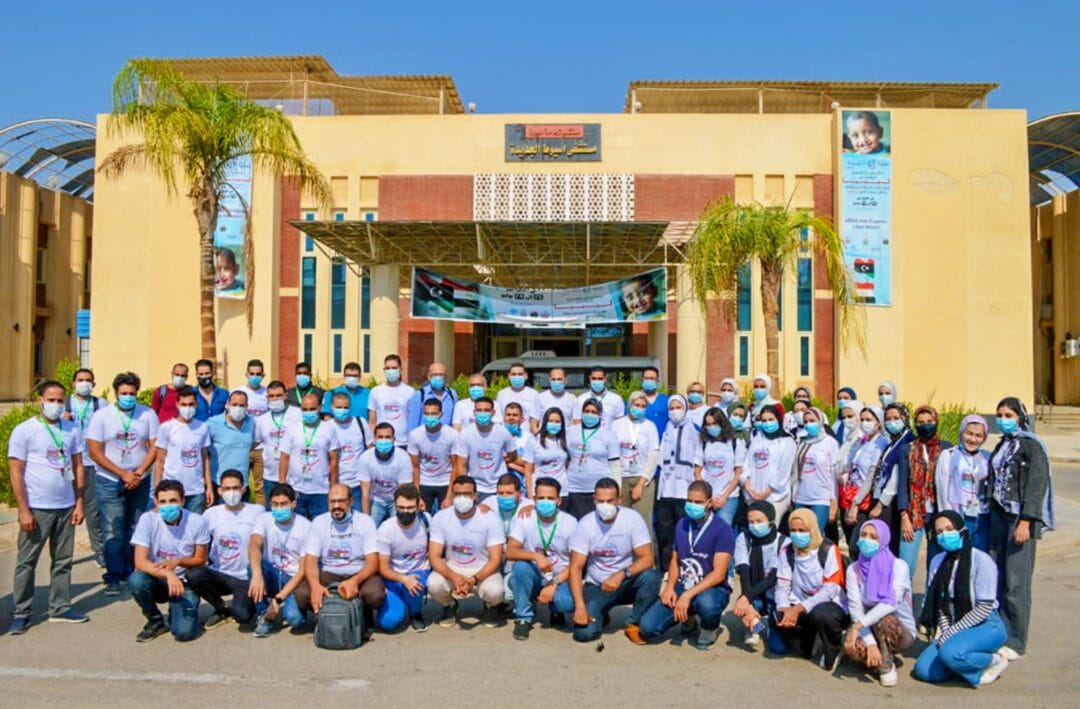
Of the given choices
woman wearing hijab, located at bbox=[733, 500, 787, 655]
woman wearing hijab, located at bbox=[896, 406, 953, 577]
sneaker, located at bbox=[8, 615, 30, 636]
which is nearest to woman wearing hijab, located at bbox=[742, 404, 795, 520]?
woman wearing hijab, located at bbox=[896, 406, 953, 577]

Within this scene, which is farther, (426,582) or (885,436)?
(885,436)

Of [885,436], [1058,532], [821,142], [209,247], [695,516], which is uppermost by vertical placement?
[821,142]

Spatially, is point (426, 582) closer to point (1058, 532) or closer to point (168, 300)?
point (1058, 532)

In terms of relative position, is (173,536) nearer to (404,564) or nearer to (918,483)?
(404,564)

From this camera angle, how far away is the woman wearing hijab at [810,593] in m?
5.62

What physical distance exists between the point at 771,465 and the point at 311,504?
4.18m

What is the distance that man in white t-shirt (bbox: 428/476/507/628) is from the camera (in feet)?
21.5

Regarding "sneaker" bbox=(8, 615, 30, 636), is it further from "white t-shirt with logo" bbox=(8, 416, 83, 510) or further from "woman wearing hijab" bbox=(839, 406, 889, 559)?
"woman wearing hijab" bbox=(839, 406, 889, 559)

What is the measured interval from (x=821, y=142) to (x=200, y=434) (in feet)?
A: 76.6

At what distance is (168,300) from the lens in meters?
26.7

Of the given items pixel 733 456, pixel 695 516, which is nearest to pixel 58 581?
pixel 695 516

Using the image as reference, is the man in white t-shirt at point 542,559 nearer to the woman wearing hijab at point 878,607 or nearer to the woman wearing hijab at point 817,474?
the woman wearing hijab at point 878,607

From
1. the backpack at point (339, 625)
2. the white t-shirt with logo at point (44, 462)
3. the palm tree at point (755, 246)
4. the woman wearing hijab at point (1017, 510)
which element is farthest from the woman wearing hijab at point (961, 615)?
the palm tree at point (755, 246)

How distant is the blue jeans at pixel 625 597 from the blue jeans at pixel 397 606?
1.22 metres
